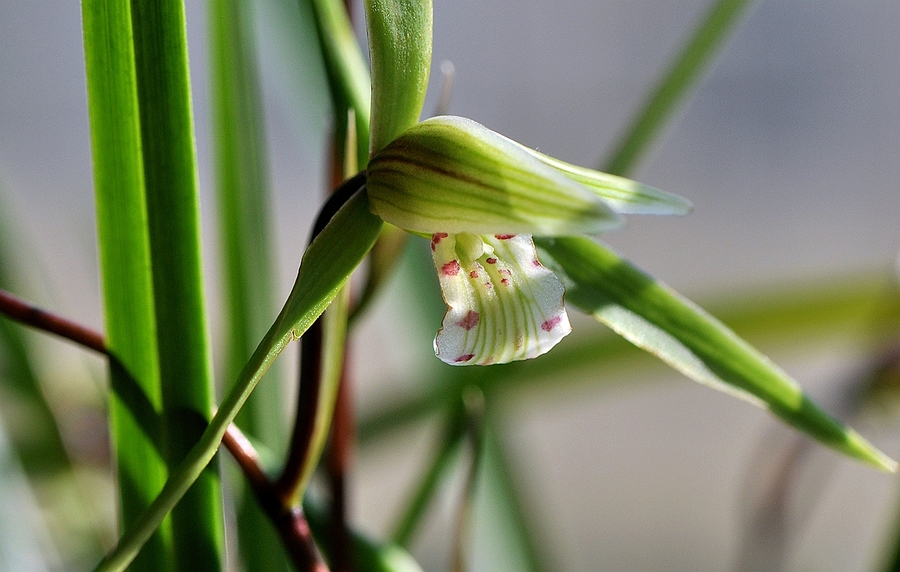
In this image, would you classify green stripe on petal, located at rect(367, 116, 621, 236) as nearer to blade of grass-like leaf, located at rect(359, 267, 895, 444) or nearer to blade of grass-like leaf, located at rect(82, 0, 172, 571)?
blade of grass-like leaf, located at rect(82, 0, 172, 571)

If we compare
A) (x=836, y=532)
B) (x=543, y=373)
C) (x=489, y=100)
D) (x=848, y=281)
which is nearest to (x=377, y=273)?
(x=543, y=373)

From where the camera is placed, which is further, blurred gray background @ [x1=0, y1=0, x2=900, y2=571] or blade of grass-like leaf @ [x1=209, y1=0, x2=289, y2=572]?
blurred gray background @ [x1=0, y1=0, x2=900, y2=571]

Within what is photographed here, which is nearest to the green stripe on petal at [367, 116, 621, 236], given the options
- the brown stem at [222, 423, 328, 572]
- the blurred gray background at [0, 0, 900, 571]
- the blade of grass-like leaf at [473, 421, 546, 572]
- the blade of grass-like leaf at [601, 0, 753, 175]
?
the brown stem at [222, 423, 328, 572]

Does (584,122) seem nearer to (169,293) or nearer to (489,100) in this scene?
(489,100)

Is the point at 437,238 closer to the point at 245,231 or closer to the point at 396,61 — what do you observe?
the point at 396,61

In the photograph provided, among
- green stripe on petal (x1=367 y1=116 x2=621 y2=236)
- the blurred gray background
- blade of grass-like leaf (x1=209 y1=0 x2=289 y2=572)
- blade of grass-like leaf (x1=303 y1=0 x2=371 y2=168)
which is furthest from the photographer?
the blurred gray background

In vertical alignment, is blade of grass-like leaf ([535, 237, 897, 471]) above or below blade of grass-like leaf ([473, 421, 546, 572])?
above

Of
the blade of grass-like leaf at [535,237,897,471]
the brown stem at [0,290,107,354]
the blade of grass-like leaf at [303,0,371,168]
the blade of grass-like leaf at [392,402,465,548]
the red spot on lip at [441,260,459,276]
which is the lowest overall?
the blade of grass-like leaf at [392,402,465,548]

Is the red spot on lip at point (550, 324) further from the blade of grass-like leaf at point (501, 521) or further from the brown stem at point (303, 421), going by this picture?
the blade of grass-like leaf at point (501, 521)

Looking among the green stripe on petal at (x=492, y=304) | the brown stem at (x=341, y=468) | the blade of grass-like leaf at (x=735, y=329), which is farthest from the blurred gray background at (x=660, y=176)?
the green stripe on petal at (x=492, y=304)
